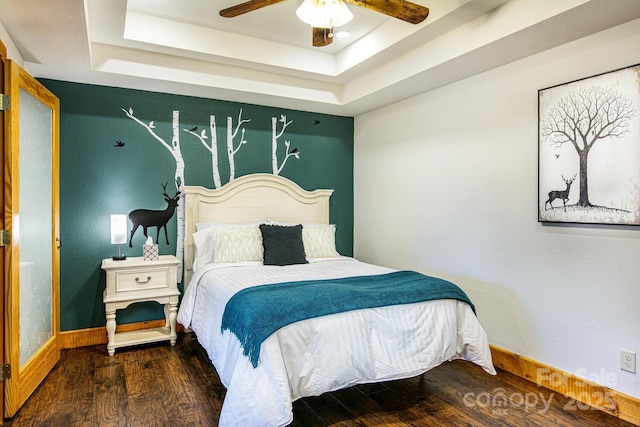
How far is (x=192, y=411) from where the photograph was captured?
8.10 ft

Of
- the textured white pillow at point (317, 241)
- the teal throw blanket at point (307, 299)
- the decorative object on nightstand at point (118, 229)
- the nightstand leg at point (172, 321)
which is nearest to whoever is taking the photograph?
the teal throw blanket at point (307, 299)

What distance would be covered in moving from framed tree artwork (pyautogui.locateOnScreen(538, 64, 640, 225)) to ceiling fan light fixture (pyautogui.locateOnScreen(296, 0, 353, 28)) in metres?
1.53

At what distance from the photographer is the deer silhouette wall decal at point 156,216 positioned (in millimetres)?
3770

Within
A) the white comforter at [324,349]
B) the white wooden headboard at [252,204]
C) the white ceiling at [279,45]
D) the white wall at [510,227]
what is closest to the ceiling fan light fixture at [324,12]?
the white ceiling at [279,45]

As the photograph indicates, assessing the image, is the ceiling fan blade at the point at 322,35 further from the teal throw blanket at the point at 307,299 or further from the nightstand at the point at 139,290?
the nightstand at the point at 139,290

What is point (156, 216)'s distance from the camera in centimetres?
385

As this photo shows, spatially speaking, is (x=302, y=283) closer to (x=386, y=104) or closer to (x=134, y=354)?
(x=134, y=354)

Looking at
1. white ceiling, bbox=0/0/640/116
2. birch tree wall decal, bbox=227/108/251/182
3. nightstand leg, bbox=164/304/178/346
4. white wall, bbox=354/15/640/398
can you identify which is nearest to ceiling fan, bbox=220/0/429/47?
white ceiling, bbox=0/0/640/116

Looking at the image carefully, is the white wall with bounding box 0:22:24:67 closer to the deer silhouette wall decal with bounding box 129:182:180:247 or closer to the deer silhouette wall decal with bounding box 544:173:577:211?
the deer silhouette wall decal with bounding box 129:182:180:247

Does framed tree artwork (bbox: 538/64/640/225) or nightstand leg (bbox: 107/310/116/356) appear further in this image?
nightstand leg (bbox: 107/310/116/356)

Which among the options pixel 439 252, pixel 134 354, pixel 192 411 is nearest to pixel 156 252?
pixel 134 354

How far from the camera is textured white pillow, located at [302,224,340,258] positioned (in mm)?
3914

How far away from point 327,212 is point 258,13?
7.34 feet

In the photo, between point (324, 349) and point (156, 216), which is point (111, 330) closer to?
point (156, 216)
